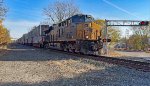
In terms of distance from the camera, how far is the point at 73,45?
24.9 metres

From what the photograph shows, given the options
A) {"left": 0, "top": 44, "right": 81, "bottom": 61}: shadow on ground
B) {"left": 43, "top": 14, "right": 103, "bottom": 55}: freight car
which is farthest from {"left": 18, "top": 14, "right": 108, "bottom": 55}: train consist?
{"left": 0, "top": 44, "right": 81, "bottom": 61}: shadow on ground

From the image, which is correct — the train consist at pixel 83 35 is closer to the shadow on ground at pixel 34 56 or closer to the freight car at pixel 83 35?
the freight car at pixel 83 35

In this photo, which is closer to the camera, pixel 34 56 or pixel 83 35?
pixel 83 35

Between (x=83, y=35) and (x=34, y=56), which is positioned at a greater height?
(x=83, y=35)

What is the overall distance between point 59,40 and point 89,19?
573 centimetres

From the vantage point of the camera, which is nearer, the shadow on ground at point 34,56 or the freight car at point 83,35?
the shadow on ground at point 34,56

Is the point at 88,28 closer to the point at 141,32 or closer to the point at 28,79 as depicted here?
the point at 28,79

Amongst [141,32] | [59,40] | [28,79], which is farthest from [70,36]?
[141,32]

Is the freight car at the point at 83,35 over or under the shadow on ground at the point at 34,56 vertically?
over

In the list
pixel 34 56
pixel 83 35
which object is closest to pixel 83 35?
pixel 83 35

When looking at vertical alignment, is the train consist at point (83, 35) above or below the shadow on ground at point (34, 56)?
above

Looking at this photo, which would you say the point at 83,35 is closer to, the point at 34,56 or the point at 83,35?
the point at 83,35

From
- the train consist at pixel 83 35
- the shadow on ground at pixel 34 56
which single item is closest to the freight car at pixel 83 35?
the train consist at pixel 83 35

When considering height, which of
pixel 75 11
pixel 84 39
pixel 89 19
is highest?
pixel 75 11
